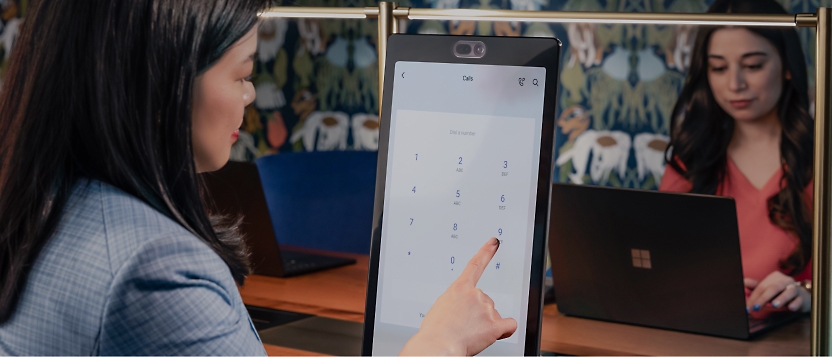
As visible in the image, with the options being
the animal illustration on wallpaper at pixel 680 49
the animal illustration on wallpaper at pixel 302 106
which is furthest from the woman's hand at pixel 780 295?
the animal illustration on wallpaper at pixel 302 106

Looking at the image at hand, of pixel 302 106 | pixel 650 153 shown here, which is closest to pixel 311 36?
pixel 302 106

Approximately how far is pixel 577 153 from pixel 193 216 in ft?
7.88

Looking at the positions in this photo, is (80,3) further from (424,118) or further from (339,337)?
(339,337)

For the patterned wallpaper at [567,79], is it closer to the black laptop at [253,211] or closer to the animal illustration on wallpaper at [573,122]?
the animal illustration on wallpaper at [573,122]

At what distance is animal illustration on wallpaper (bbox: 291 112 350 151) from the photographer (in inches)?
132

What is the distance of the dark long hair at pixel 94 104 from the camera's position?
577 mm

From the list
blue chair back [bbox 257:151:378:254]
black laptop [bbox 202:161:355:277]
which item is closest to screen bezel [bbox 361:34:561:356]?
black laptop [bbox 202:161:355:277]

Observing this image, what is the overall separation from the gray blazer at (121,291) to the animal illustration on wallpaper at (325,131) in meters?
2.76

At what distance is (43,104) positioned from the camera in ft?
1.93

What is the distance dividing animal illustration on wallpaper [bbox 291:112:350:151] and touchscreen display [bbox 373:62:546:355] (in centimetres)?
251

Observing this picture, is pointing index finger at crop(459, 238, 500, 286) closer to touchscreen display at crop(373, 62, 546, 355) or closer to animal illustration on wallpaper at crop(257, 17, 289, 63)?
touchscreen display at crop(373, 62, 546, 355)

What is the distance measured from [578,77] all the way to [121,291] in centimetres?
250

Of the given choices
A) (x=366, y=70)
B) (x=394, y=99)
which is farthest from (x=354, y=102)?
(x=394, y=99)

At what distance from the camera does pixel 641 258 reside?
1.17 meters
